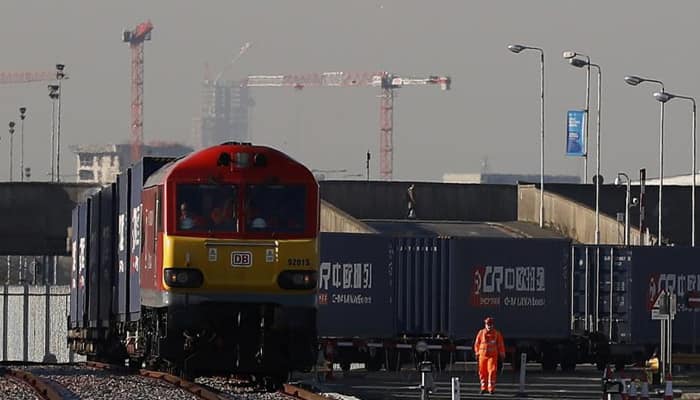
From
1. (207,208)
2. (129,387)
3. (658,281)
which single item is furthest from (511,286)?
(207,208)

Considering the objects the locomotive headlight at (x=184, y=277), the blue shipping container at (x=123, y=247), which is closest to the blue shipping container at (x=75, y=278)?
the blue shipping container at (x=123, y=247)

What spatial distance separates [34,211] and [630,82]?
21.4 m

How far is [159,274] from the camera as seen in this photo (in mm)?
25938

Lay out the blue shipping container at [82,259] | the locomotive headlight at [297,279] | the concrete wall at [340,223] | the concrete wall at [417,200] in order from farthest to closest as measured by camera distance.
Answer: the concrete wall at [417,200]
the concrete wall at [340,223]
the blue shipping container at [82,259]
the locomotive headlight at [297,279]

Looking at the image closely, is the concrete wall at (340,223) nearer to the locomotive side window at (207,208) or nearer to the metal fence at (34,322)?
the metal fence at (34,322)

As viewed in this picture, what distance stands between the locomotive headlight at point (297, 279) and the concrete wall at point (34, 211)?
40868 millimetres

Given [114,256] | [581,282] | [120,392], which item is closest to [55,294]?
[581,282]

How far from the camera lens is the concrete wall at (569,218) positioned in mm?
65312

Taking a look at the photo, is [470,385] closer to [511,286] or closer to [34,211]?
[511,286]

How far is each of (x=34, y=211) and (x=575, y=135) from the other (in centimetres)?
1935

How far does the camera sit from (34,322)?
3083 inches

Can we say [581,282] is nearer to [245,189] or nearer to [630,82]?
[630,82]

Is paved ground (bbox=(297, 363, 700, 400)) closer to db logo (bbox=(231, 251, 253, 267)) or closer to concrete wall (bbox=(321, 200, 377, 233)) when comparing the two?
db logo (bbox=(231, 251, 253, 267))

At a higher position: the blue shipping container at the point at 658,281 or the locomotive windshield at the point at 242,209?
the locomotive windshield at the point at 242,209
